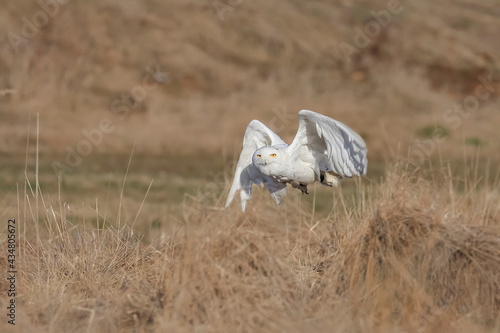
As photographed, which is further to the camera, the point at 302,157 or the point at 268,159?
the point at 302,157

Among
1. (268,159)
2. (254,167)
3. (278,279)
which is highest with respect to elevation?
(268,159)

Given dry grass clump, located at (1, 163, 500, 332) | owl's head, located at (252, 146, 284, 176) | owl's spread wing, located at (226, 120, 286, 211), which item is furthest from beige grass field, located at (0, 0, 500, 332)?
owl's head, located at (252, 146, 284, 176)

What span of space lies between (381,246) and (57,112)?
14357 mm

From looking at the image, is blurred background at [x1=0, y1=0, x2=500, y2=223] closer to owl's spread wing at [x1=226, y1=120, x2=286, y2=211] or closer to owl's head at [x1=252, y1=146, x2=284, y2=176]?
owl's spread wing at [x1=226, y1=120, x2=286, y2=211]

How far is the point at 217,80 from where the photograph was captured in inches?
877

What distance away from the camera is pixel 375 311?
5.49m

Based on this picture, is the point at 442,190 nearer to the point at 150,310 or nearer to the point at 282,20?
the point at 150,310

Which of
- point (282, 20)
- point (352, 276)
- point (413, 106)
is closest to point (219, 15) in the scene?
point (282, 20)

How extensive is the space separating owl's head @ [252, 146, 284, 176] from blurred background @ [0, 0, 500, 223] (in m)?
7.27

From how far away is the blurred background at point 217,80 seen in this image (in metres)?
17.2

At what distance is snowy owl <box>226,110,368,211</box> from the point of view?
20.7ft

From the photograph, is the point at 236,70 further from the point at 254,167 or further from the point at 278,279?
the point at 278,279

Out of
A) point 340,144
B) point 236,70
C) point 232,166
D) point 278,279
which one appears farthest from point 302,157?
point 236,70

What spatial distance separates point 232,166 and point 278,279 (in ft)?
15.9
